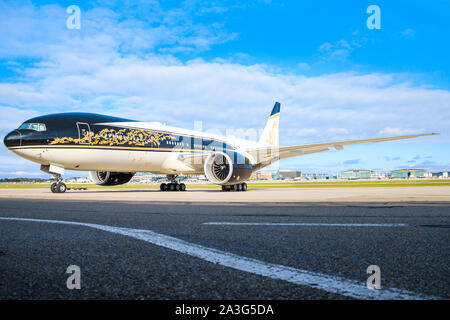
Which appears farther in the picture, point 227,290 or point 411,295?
point 227,290

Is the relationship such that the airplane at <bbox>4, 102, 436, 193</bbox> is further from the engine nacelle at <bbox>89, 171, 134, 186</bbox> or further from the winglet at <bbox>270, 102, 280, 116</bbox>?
the winglet at <bbox>270, 102, 280, 116</bbox>

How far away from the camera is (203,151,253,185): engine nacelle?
1703 centimetres

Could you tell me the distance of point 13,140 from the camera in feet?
47.0

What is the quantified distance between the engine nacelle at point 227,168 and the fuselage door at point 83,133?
5.82m

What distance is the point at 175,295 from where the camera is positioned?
5.90 ft

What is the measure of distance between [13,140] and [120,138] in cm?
445

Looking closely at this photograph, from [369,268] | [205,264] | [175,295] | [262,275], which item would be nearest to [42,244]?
[205,264]

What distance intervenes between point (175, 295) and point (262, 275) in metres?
0.61

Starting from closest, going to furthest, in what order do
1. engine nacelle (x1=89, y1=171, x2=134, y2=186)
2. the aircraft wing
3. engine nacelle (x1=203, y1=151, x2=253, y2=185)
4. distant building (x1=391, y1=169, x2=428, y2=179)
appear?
1. the aircraft wing
2. engine nacelle (x1=203, y1=151, x2=253, y2=185)
3. engine nacelle (x1=89, y1=171, x2=134, y2=186)
4. distant building (x1=391, y1=169, x2=428, y2=179)

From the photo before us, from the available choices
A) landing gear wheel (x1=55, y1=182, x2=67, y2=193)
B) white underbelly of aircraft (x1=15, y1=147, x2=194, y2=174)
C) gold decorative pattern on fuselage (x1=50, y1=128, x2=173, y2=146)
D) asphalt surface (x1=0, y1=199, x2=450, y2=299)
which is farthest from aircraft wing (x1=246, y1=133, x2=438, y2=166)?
asphalt surface (x1=0, y1=199, x2=450, y2=299)

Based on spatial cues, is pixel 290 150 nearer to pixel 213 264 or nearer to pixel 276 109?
pixel 276 109

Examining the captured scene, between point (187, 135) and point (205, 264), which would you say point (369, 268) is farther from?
point (187, 135)

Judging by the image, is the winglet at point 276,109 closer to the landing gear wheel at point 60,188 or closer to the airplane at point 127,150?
the airplane at point 127,150
